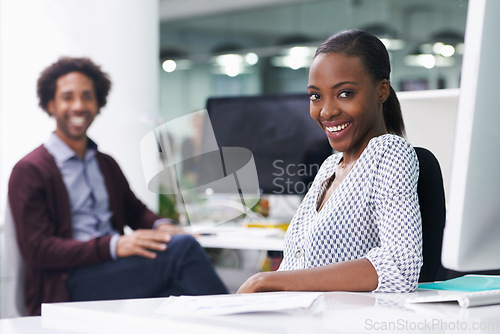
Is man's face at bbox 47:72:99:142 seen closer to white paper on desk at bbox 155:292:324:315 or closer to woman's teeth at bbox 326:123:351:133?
woman's teeth at bbox 326:123:351:133

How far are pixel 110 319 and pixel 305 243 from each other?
1.65 feet

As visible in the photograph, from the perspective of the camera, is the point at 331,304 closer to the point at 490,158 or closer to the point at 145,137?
the point at 490,158

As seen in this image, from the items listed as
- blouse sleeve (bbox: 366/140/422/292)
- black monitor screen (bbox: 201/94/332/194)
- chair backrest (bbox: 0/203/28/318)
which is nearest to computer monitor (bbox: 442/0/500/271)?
blouse sleeve (bbox: 366/140/422/292)

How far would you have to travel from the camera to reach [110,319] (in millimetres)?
958

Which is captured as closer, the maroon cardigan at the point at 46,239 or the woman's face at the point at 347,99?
the woman's face at the point at 347,99

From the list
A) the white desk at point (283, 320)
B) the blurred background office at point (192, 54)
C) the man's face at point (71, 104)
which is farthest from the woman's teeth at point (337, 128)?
the man's face at point (71, 104)

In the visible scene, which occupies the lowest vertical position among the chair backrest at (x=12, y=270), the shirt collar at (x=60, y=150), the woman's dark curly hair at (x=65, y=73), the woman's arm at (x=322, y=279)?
the chair backrest at (x=12, y=270)

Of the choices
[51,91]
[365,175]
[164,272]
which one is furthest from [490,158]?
[51,91]

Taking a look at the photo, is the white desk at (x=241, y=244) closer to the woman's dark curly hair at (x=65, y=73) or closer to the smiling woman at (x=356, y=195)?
the woman's dark curly hair at (x=65, y=73)

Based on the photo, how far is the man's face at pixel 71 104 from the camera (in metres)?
3.03

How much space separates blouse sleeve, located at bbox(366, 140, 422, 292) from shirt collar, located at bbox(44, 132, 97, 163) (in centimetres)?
178

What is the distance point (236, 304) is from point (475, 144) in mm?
367

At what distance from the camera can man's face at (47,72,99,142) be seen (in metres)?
3.03

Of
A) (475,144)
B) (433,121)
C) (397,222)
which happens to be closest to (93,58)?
(433,121)
